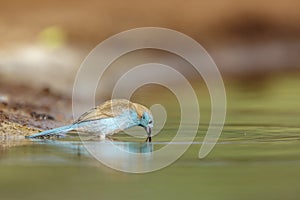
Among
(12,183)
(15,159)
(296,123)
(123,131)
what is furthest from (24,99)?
(12,183)

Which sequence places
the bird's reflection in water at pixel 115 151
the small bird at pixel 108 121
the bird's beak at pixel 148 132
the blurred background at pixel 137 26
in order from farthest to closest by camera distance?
the blurred background at pixel 137 26 < the small bird at pixel 108 121 < the bird's beak at pixel 148 132 < the bird's reflection in water at pixel 115 151

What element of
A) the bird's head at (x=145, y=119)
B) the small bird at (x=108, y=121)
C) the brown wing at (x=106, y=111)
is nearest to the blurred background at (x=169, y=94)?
the bird's head at (x=145, y=119)

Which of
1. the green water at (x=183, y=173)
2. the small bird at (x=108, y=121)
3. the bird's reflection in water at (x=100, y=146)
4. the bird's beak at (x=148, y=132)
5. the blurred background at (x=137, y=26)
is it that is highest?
the blurred background at (x=137, y=26)

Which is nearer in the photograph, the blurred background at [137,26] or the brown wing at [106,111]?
the brown wing at [106,111]

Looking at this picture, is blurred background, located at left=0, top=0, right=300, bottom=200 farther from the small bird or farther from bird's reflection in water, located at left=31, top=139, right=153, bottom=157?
the small bird

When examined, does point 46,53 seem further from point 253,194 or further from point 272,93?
point 253,194

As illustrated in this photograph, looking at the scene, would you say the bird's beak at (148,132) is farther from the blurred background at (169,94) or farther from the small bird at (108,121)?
the blurred background at (169,94)
